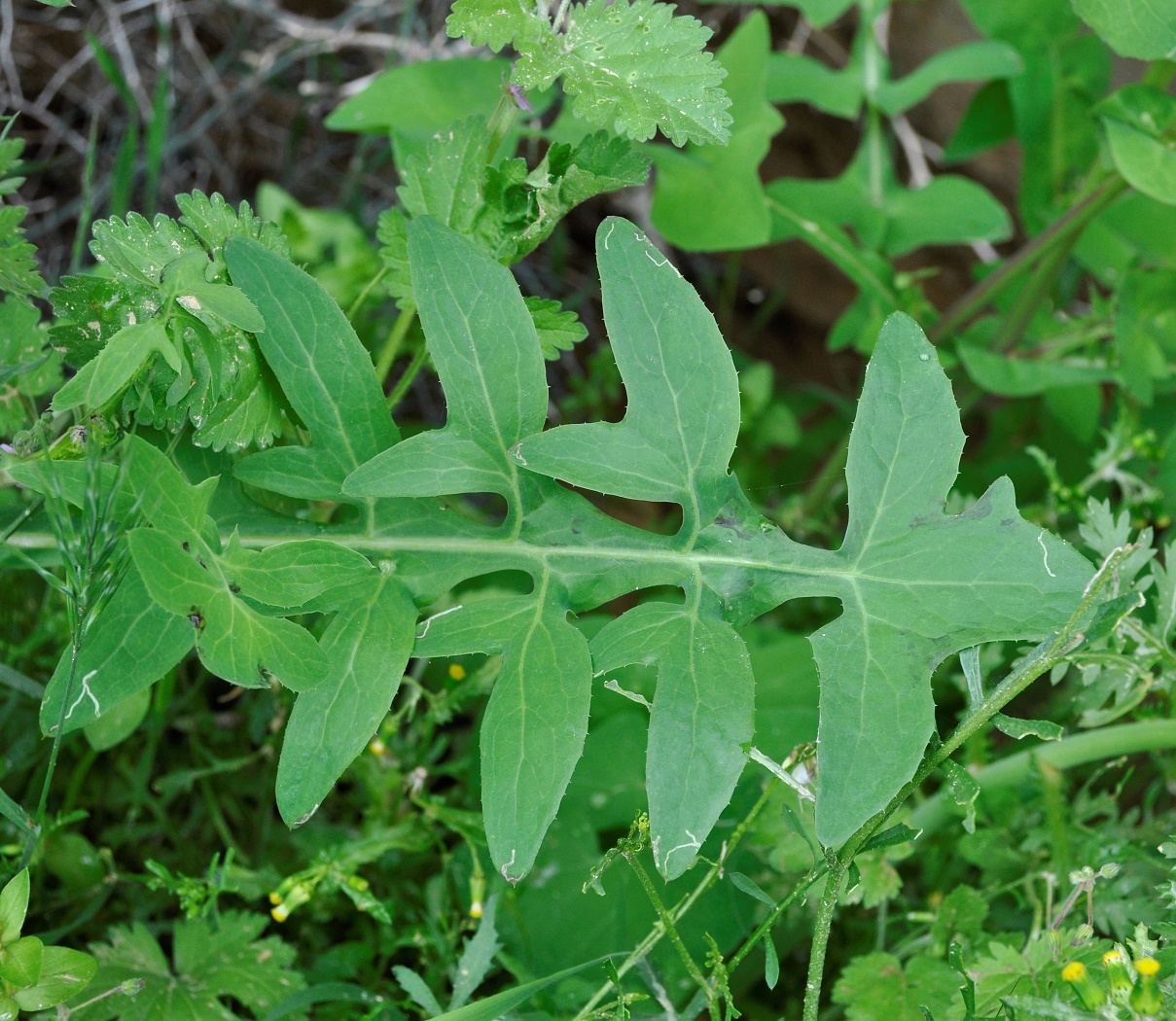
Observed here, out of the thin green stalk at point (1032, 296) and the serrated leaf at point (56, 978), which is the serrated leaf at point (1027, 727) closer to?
the serrated leaf at point (56, 978)

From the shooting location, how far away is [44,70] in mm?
2910

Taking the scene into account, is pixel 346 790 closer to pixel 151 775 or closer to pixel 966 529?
pixel 151 775

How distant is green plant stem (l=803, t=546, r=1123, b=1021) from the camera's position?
123 centimetres

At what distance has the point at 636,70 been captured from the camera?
140 cm

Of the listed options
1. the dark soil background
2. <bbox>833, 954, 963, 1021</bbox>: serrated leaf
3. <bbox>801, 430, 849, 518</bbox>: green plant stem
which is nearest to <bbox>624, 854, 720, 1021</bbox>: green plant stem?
<bbox>833, 954, 963, 1021</bbox>: serrated leaf

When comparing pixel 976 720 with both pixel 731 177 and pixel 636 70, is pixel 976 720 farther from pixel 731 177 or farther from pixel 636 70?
pixel 731 177

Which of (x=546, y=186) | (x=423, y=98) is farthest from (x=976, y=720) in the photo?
(x=423, y=98)

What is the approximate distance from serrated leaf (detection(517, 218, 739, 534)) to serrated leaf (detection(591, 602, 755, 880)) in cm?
18

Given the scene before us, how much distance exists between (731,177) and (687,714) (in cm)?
131

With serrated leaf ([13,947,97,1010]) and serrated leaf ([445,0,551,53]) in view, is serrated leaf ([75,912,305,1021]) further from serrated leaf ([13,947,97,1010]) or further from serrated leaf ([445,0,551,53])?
serrated leaf ([445,0,551,53])

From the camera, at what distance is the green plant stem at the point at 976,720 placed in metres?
1.23

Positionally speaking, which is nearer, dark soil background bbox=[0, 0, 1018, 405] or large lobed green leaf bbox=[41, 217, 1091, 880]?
large lobed green leaf bbox=[41, 217, 1091, 880]

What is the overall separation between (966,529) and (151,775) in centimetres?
157

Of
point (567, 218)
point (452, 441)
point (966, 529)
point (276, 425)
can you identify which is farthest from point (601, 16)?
point (567, 218)
